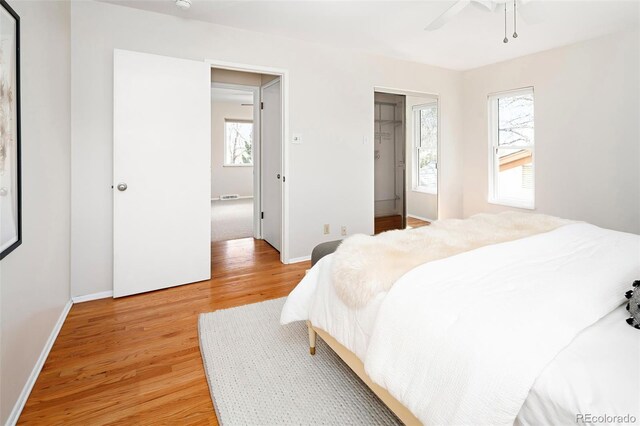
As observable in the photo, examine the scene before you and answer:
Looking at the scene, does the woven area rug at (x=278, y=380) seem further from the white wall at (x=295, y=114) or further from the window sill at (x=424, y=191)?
the window sill at (x=424, y=191)

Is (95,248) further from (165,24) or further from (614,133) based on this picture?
(614,133)

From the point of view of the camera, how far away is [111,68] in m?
2.84

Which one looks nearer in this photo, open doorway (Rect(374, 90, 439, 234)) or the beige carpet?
open doorway (Rect(374, 90, 439, 234))

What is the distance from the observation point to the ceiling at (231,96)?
23.4 ft

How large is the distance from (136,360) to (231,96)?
6.71 metres

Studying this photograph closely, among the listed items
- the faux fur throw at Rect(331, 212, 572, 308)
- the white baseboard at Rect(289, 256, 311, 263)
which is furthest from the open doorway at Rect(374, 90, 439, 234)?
the faux fur throw at Rect(331, 212, 572, 308)

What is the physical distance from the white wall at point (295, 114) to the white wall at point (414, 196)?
0.92 meters

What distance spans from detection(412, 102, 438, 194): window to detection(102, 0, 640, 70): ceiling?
1.80 metres

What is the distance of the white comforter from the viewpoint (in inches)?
36.4

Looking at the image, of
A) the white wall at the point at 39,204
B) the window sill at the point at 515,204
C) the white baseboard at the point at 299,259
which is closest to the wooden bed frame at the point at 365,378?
the white wall at the point at 39,204

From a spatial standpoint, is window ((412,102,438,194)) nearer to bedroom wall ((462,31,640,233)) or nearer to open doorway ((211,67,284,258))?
bedroom wall ((462,31,640,233))

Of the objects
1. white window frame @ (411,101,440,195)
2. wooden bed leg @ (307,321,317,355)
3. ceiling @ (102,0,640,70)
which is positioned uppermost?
ceiling @ (102,0,640,70)

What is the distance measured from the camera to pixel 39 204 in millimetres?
1928

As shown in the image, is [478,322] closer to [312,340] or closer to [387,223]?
[312,340]
